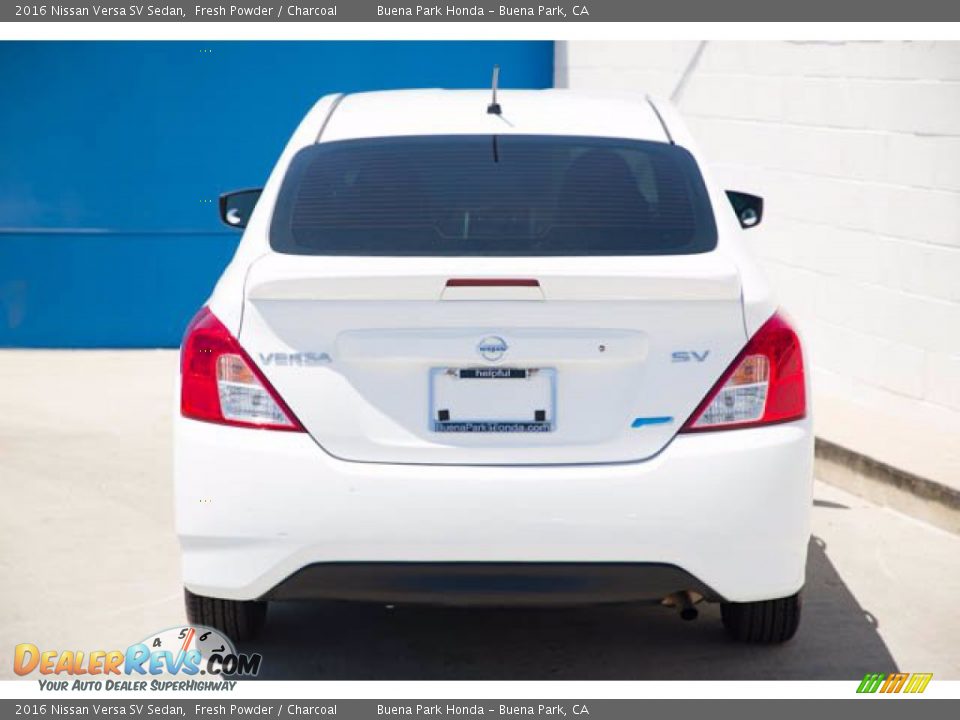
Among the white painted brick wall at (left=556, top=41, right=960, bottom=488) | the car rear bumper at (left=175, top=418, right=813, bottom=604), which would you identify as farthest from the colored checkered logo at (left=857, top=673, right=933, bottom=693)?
the white painted brick wall at (left=556, top=41, right=960, bottom=488)

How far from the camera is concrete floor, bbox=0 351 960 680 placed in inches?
214

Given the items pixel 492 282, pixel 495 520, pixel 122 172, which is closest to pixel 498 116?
pixel 492 282

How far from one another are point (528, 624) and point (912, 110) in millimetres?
4281

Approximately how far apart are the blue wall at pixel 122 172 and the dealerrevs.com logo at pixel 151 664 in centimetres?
691

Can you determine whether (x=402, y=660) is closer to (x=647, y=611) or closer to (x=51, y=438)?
(x=647, y=611)

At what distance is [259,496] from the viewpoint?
186 inches

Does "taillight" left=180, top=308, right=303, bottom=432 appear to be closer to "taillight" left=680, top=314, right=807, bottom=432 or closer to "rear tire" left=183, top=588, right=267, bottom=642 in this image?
"rear tire" left=183, top=588, right=267, bottom=642

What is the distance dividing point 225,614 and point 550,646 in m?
1.05

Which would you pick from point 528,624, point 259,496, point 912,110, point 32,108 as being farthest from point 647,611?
point 32,108

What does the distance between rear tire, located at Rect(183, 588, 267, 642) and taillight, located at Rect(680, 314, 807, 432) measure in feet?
5.15

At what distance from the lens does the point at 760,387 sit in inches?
188

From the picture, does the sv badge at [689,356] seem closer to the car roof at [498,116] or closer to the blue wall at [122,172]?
the car roof at [498,116]

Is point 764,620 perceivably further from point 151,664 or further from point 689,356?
point 151,664
